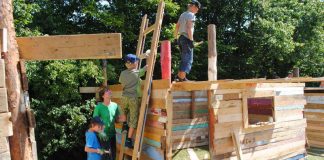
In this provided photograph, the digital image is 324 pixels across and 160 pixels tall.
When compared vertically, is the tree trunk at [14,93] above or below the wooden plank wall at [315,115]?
above

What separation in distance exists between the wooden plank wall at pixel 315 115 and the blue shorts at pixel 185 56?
751cm

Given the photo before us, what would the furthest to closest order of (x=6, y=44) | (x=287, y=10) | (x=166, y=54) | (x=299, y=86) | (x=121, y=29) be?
(x=287, y=10) < (x=121, y=29) < (x=299, y=86) < (x=166, y=54) < (x=6, y=44)

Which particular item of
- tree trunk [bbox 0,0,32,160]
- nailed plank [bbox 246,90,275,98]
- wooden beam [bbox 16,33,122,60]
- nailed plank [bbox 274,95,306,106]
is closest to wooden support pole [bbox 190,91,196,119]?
nailed plank [bbox 246,90,275,98]

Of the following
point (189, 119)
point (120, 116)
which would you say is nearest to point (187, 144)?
point (189, 119)

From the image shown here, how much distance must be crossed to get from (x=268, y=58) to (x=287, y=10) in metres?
3.14

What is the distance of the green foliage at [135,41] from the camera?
1256 centimetres

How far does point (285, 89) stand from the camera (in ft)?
30.4

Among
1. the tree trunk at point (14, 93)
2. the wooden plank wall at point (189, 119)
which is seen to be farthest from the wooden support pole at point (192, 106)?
the tree trunk at point (14, 93)

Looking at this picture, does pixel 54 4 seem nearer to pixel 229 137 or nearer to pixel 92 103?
pixel 92 103

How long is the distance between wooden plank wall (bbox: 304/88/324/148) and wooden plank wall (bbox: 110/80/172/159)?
804 centimetres

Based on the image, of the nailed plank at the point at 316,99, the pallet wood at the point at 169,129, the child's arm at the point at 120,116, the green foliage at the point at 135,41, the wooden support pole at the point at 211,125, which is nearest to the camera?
the pallet wood at the point at 169,129

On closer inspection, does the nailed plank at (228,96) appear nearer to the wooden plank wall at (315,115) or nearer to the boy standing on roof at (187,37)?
the boy standing on roof at (187,37)

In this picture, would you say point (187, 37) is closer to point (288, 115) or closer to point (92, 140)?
point (92, 140)

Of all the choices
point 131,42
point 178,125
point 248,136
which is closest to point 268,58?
point 131,42
